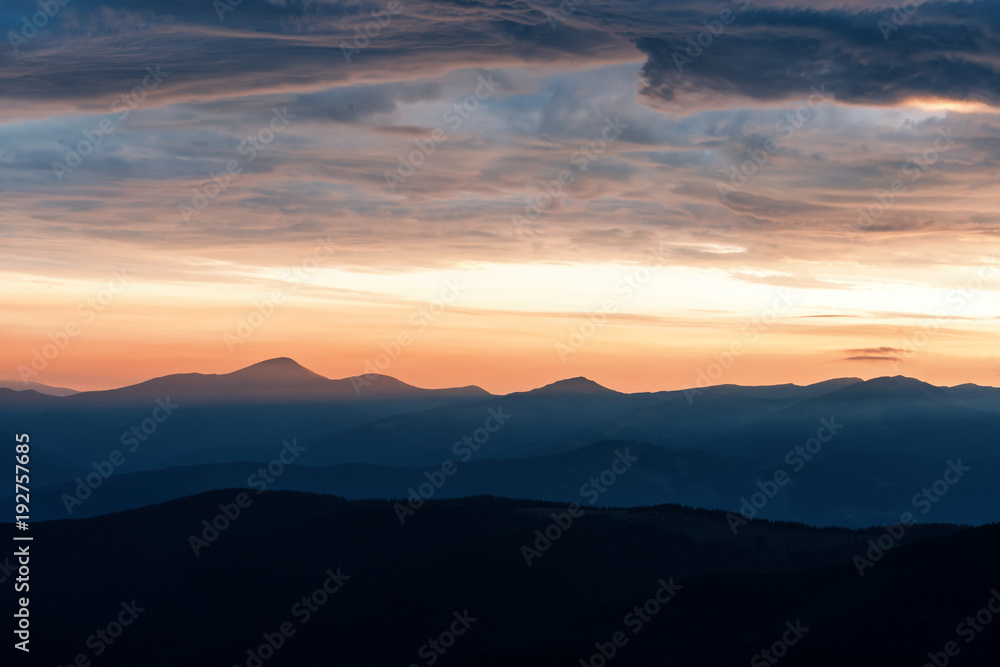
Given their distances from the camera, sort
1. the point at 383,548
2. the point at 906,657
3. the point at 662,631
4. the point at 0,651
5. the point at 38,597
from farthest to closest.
Result: the point at 383,548
the point at 38,597
the point at 0,651
the point at 662,631
the point at 906,657

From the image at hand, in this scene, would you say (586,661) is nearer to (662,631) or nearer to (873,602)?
(662,631)

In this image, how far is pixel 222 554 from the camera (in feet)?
593

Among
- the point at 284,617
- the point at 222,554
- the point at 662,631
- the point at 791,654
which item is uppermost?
the point at 791,654

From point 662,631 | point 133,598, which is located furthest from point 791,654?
point 133,598

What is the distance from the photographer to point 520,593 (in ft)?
481

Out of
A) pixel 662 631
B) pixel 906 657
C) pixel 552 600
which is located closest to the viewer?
pixel 906 657

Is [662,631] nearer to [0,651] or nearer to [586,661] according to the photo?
[586,661]

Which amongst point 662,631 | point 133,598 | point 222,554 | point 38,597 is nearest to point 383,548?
point 222,554

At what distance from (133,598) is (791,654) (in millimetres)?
121227

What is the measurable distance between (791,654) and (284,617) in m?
84.0

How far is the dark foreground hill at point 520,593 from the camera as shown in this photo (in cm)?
9731

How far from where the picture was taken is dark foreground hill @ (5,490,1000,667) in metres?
97.3

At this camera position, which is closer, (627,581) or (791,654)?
(791,654)

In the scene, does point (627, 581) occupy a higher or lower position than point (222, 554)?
higher
